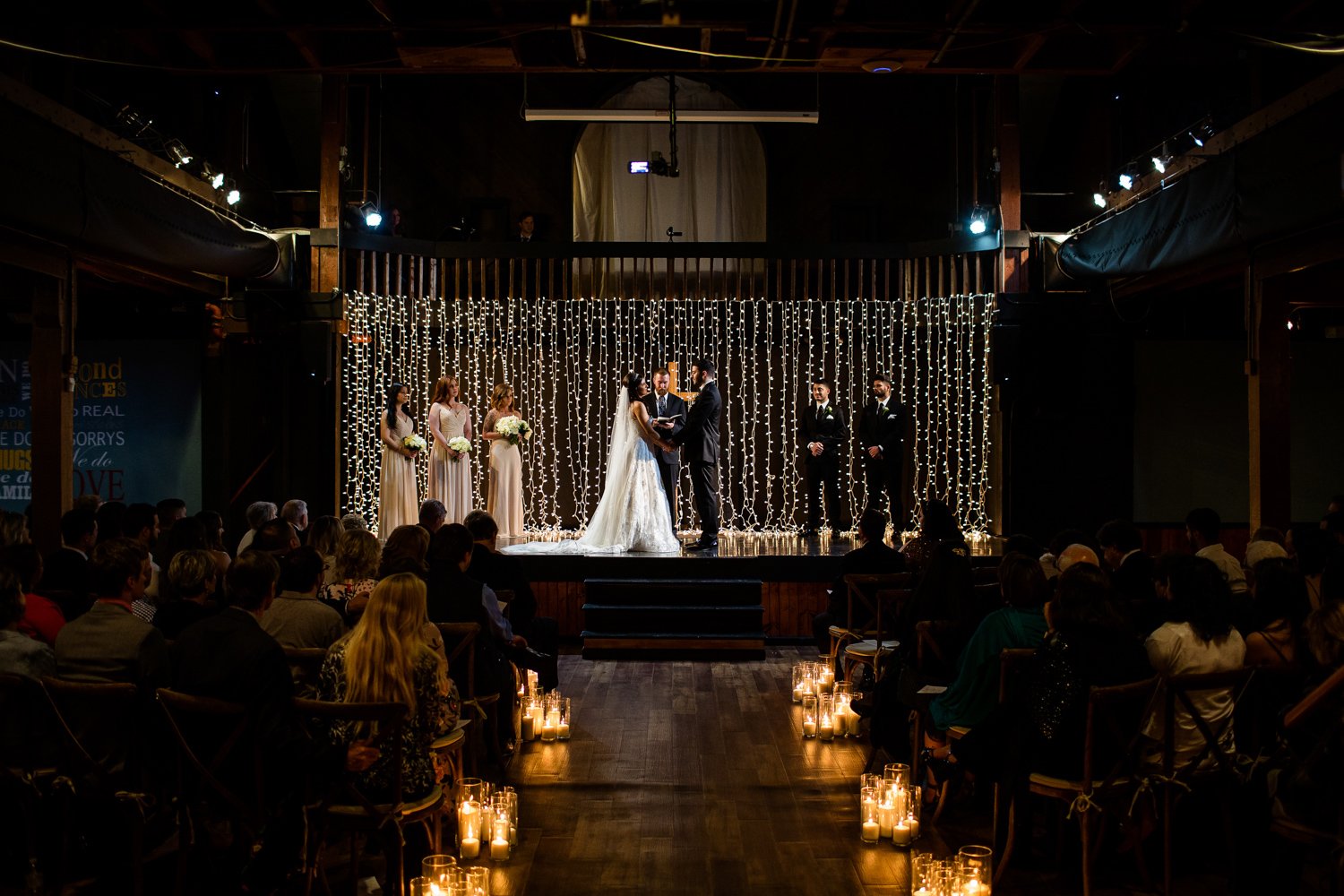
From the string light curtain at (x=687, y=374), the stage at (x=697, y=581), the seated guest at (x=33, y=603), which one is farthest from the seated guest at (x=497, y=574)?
the string light curtain at (x=687, y=374)

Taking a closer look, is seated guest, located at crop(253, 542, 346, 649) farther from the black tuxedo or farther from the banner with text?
the black tuxedo

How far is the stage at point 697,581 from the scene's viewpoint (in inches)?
342

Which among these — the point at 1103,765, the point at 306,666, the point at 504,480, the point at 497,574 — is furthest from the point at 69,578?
the point at 504,480

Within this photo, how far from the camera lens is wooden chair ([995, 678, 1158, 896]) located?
3.61 meters

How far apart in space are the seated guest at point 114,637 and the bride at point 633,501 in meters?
5.87

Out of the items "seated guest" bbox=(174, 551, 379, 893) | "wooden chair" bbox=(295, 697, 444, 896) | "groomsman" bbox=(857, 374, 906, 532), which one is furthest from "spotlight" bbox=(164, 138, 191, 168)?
"wooden chair" bbox=(295, 697, 444, 896)

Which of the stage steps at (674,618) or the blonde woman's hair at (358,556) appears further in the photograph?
the stage steps at (674,618)

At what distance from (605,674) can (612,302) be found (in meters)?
5.49

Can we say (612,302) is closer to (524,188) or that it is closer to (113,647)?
(524,188)

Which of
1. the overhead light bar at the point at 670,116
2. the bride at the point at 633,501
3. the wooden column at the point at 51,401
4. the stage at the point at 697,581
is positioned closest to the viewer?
the wooden column at the point at 51,401

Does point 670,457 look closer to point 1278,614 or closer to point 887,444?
point 887,444

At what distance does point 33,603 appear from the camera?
4219 millimetres

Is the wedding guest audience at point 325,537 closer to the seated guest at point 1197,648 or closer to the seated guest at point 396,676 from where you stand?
the seated guest at point 396,676

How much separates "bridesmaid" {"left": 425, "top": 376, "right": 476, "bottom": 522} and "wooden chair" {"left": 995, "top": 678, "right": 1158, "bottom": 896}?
7376mm
